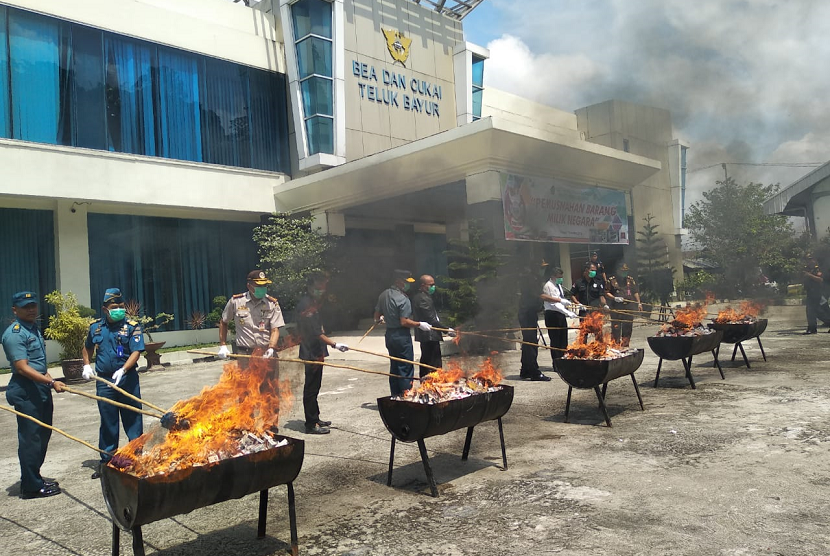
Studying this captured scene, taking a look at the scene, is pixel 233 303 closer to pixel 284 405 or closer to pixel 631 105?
pixel 284 405

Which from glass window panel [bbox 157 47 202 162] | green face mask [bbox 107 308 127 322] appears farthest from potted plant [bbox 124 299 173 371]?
green face mask [bbox 107 308 127 322]

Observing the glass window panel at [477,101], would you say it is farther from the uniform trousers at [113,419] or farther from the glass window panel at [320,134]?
the uniform trousers at [113,419]

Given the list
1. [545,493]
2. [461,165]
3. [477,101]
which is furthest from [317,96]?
[545,493]

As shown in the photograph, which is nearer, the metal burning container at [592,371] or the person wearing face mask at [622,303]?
the metal burning container at [592,371]

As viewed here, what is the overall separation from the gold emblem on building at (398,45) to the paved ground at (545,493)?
15826 millimetres

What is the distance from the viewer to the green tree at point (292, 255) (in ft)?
53.2

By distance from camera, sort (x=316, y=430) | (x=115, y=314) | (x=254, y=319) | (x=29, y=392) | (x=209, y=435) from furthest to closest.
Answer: (x=316, y=430), (x=254, y=319), (x=115, y=314), (x=29, y=392), (x=209, y=435)

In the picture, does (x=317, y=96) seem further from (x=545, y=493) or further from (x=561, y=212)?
(x=545, y=493)

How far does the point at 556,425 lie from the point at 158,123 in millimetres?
14542

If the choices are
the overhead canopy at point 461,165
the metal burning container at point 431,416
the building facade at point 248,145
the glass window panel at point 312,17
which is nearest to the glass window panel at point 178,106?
the building facade at point 248,145

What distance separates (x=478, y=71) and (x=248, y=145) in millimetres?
9325

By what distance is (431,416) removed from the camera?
4.27 m

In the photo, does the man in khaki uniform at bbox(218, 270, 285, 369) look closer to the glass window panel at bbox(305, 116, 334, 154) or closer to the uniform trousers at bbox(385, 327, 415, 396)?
the uniform trousers at bbox(385, 327, 415, 396)

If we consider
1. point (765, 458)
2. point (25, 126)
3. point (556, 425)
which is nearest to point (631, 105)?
point (556, 425)
